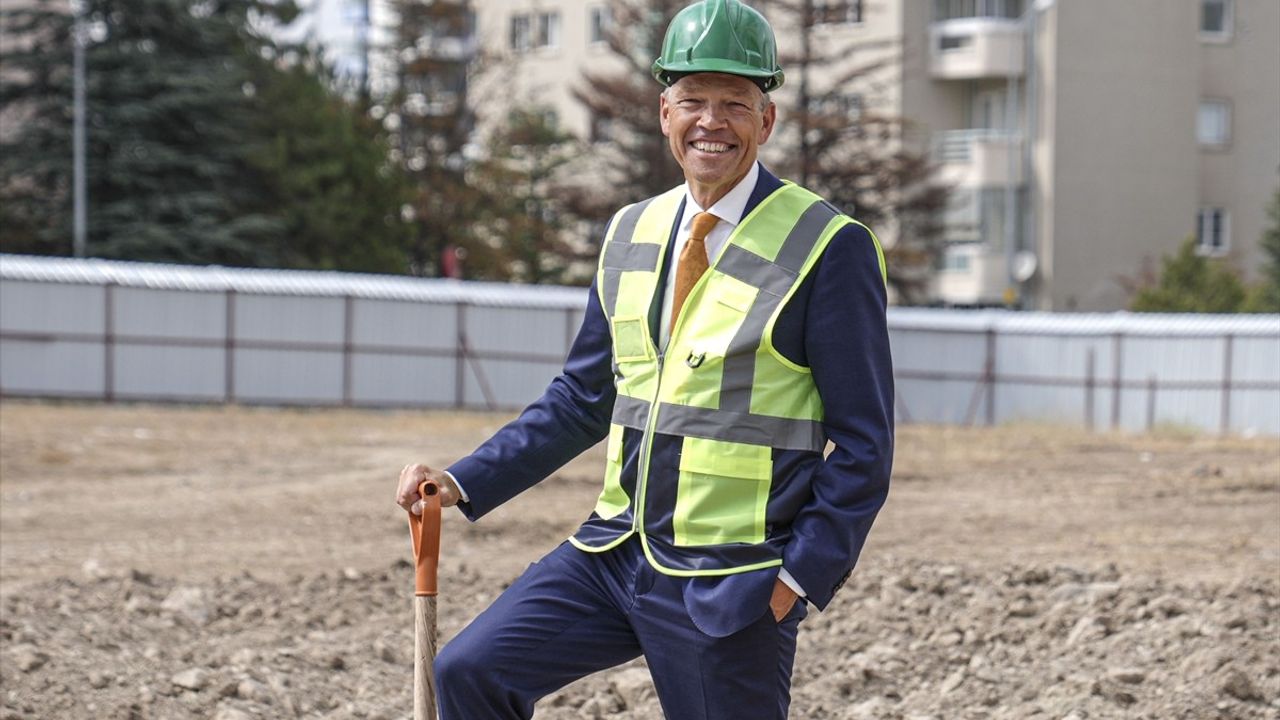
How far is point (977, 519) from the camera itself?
13.4 m

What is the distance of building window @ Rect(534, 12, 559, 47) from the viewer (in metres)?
54.2

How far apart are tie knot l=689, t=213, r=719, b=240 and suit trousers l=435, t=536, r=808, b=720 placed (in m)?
0.62

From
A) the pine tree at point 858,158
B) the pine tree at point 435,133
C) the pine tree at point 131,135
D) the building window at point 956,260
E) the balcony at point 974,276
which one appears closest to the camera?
the pine tree at point 131,135

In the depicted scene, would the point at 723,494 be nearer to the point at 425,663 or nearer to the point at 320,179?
the point at 425,663

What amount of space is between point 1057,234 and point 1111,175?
2108 millimetres

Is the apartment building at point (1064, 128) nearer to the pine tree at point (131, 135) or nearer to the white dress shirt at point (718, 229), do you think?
the pine tree at point (131, 135)

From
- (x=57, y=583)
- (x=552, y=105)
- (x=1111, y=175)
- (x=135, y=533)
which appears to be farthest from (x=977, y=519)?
(x=552, y=105)

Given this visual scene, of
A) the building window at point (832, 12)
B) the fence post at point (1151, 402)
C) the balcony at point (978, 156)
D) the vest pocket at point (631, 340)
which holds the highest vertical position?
the building window at point (832, 12)

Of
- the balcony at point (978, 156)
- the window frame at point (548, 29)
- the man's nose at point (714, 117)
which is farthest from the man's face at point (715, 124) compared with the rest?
the window frame at point (548, 29)

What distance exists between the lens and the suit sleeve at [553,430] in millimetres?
3805

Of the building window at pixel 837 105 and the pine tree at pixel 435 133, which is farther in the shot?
the pine tree at pixel 435 133

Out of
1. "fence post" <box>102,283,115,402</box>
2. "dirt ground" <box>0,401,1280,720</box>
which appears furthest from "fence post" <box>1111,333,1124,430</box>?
"fence post" <box>102,283,115,402</box>

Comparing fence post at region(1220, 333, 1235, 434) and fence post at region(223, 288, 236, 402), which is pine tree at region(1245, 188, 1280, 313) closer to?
fence post at region(1220, 333, 1235, 434)

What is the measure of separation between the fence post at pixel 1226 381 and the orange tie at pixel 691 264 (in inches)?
1012
